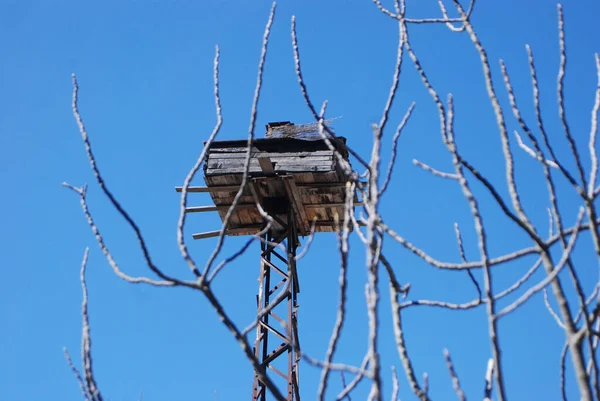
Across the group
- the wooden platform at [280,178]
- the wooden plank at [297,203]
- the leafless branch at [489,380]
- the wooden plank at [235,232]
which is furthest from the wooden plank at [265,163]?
the leafless branch at [489,380]

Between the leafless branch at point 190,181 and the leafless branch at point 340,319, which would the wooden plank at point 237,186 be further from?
the leafless branch at point 340,319

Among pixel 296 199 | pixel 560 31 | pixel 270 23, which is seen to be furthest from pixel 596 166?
pixel 296 199

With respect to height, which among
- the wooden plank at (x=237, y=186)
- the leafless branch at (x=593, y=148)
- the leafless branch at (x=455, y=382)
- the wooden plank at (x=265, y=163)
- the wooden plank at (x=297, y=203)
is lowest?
the leafless branch at (x=455, y=382)

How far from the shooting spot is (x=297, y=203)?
34.5ft

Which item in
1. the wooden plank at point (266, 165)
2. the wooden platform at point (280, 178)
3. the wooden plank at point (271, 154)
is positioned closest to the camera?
the wooden plank at point (266, 165)

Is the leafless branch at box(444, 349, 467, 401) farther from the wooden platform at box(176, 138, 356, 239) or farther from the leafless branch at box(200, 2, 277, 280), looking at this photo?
the wooden platform at box(176, 138, 356, 239)

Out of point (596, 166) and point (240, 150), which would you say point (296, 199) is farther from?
point (596, 166)

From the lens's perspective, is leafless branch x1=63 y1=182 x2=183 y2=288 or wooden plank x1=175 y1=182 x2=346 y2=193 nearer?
leafless branch x1=63 y1=182 x2=183 y2=288

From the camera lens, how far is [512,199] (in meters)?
2.35

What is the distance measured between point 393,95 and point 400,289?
0.67 meters

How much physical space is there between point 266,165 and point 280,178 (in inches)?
10.3

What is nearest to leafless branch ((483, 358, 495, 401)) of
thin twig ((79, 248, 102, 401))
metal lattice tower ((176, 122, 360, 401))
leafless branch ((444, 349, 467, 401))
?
leafless branch ((444, 349, 467, 401))

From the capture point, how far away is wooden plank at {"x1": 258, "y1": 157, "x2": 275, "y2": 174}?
10.1 m

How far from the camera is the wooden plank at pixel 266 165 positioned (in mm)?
10078
